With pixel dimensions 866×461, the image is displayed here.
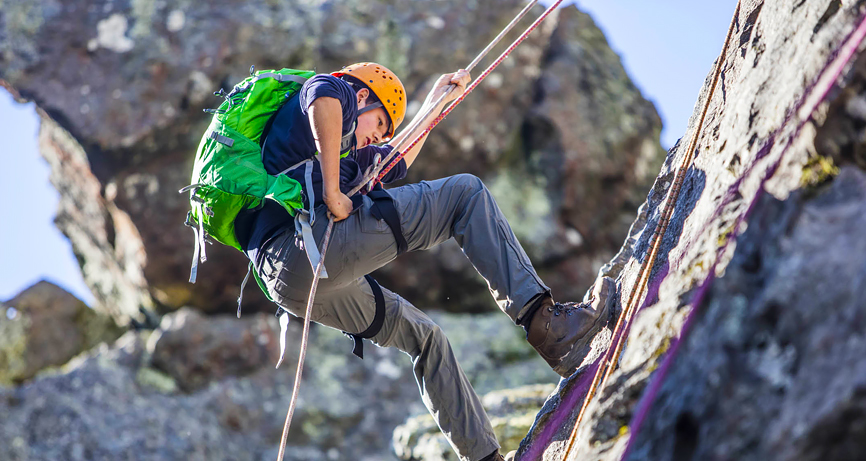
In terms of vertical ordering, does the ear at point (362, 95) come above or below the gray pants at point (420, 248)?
above

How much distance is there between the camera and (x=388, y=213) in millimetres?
4184

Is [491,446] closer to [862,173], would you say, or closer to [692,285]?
[692,285]

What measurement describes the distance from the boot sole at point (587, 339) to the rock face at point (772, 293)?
2.56 ft

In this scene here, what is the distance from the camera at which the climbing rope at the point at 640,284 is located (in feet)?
11.6

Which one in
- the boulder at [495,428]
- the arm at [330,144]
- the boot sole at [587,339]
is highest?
the arm at [330,144]

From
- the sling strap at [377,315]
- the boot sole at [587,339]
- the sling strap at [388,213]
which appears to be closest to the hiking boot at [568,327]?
the boot sole at [587,339]

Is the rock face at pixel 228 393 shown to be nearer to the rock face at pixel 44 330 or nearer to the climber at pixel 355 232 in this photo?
the rock face at pixel 44 330

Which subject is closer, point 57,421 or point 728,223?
point 728,223

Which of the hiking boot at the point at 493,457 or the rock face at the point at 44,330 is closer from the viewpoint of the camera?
the hiking boot at the point at 493,457

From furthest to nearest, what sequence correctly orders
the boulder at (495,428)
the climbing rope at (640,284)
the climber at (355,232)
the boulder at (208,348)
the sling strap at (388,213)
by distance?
the boulder at (208,348) < the boulder at (495,428) < the sling strap at (388,213) < the climber at (355,232) < the climbing rope at (640,284)

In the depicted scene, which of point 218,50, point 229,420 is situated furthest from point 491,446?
point 218,50

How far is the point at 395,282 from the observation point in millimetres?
11633

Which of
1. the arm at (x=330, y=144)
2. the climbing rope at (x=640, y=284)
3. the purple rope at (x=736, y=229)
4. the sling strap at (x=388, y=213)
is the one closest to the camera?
the purple rope at (x=736, y=229)

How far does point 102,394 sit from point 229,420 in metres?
1.83
